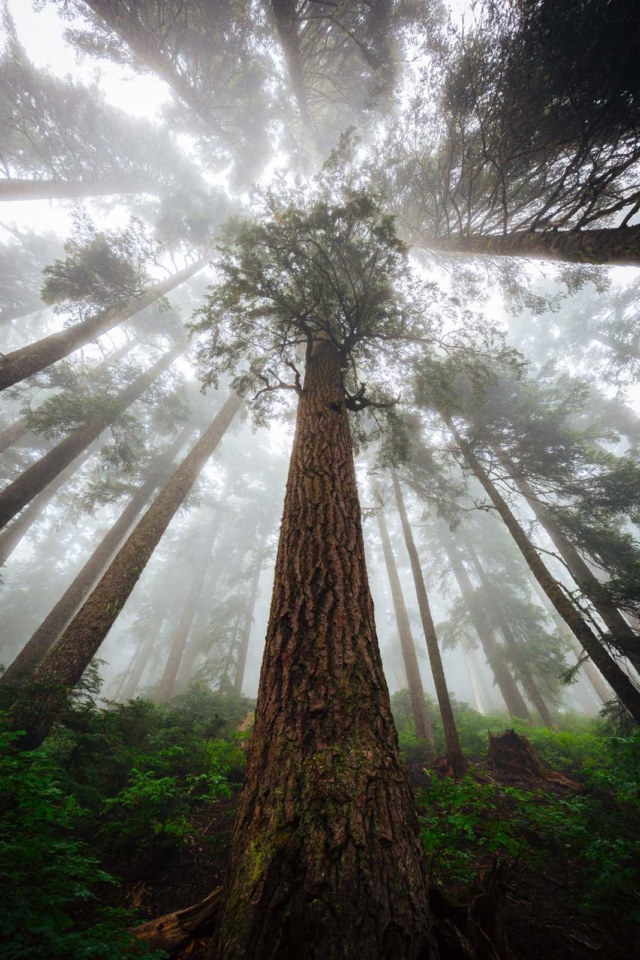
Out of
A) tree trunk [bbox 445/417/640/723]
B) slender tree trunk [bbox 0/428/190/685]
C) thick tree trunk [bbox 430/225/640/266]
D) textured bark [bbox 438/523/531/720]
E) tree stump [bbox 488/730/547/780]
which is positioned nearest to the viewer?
thick tree trunk [bbox 430/225/640/266]

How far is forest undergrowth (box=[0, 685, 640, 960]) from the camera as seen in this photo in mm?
1867

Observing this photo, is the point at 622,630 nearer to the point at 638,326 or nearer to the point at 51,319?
the point at 638,326

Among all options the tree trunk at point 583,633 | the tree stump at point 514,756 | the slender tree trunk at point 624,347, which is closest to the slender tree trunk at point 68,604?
the tree stump at point 514,756

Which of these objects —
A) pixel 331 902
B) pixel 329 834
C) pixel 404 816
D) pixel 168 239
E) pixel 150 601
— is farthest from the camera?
pixel 150 601

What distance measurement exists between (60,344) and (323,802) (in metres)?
11.9

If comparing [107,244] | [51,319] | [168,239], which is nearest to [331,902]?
[107,244]

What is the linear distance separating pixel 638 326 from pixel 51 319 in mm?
40169

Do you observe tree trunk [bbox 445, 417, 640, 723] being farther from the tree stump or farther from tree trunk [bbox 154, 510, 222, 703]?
tree trunk [bbox 154, 510, 222, 703]

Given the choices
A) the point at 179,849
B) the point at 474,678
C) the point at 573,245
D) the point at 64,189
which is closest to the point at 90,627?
the point at 179,849

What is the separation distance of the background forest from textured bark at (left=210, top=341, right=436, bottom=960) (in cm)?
1

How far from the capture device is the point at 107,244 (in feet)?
35.9

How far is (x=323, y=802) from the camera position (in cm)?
180

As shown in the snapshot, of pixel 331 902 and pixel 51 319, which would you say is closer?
pixel 331 902

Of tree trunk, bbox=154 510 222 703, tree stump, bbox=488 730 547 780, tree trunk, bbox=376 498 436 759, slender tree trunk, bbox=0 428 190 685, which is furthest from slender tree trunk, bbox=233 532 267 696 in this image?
tree stump, bbox=488 730 547 780
